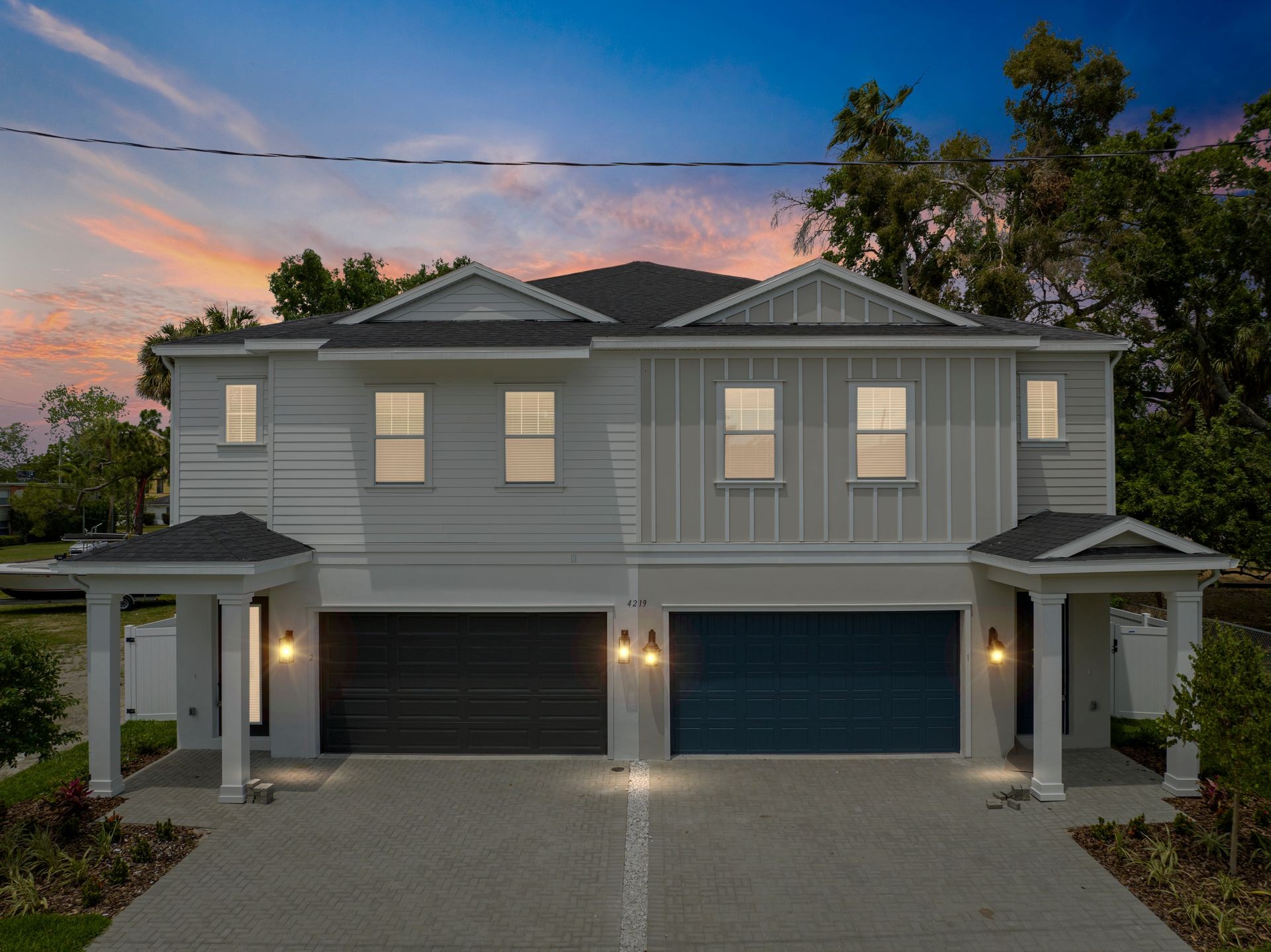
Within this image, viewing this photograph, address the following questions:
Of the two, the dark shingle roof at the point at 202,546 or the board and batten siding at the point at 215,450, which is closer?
the dark shingle roof at the point at 202,546

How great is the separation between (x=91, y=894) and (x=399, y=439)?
652cm

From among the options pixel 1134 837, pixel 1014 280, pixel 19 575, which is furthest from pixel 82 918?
pixel 1014 280

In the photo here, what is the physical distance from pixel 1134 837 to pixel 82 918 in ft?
37.6

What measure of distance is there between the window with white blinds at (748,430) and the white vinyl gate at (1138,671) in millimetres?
7509

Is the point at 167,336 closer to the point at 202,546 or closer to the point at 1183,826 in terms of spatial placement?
the point at 202,546

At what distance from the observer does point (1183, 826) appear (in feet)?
27.3

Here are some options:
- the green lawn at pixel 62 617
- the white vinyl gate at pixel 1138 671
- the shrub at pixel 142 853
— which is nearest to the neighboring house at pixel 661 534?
the white vinyl gate at pixel 1138 671

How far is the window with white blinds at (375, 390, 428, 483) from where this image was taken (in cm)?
1103

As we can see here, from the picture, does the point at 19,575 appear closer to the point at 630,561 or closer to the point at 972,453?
the point at 630,561

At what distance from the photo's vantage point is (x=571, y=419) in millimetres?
10977

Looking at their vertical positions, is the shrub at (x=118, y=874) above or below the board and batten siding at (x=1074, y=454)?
below

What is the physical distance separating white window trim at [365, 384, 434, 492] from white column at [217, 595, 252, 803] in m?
2.47

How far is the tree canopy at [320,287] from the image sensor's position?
29.8 m

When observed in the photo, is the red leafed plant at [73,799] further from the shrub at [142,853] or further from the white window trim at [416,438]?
the white window trim at [416,438]
